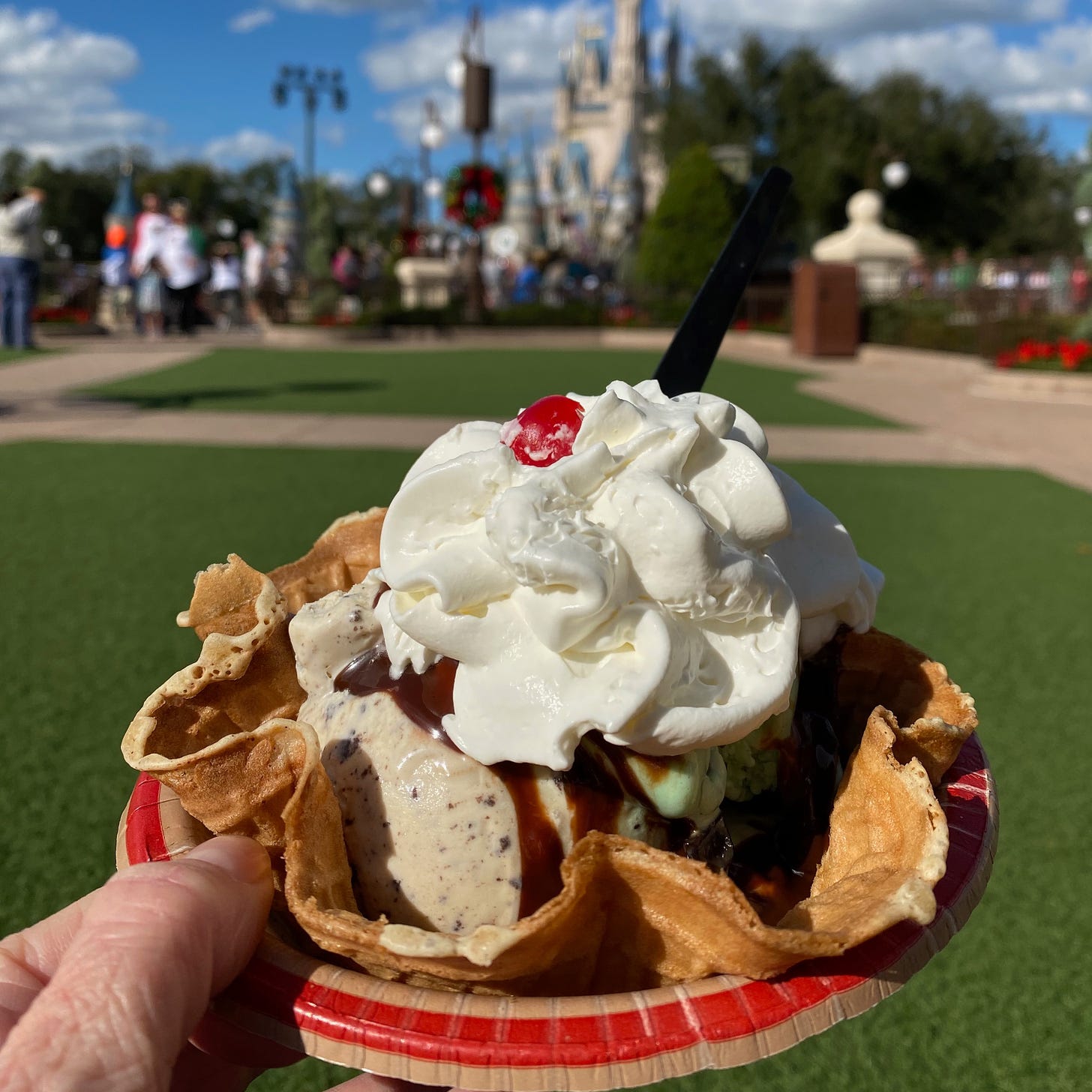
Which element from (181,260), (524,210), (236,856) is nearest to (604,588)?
(236,856)

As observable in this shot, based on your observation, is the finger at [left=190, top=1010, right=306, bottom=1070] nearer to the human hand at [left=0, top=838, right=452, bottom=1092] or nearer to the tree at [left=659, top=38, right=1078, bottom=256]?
the human hand at [left=0, top=838, right=452, bottom=1092]

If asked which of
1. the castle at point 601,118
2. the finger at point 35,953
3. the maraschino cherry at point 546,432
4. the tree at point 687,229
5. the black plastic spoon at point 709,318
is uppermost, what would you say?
the castle at point 601,118

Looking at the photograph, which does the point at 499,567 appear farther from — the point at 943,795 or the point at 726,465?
the point at 943,795

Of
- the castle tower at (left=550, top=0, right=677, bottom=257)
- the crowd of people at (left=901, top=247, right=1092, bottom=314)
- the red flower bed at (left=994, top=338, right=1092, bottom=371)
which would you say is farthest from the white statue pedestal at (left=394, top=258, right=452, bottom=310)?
the castle tower at (left=550, top=0, right=677, bottom=257)

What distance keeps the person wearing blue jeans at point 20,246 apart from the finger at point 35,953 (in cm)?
1451

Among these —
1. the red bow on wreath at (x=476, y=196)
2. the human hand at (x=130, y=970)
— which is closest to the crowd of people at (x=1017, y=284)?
the red bow on wreath at (x=476, y=196)

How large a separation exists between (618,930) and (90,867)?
1.87 meters

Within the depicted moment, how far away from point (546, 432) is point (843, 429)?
898cm

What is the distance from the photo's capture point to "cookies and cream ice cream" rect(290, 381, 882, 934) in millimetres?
1210

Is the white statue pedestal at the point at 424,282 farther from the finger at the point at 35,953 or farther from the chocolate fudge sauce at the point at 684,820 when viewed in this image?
the finger at the point at 35,953

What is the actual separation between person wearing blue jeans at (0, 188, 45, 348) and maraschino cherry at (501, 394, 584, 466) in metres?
14.4

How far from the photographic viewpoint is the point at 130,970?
1.00 m

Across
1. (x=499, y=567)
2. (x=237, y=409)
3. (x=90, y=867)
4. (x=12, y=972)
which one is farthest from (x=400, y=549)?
(x=237, y=409)

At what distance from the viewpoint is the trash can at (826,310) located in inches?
702
